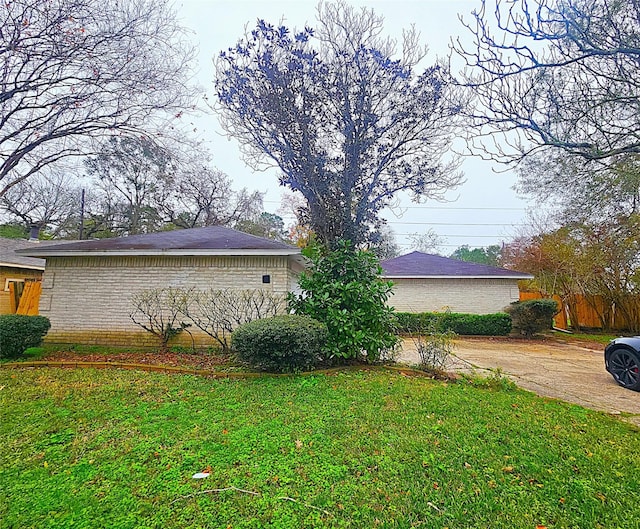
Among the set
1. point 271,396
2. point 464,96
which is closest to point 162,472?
point 271,396

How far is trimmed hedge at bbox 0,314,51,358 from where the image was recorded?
22.2 ft

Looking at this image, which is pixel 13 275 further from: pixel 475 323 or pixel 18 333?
pixel 475 323

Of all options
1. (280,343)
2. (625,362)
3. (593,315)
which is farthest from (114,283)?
(593,315)

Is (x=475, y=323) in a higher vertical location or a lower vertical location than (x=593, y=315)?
lower

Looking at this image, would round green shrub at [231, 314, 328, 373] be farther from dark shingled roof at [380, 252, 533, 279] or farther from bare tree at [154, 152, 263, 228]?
bare tree at [154, 152, 263, 228]

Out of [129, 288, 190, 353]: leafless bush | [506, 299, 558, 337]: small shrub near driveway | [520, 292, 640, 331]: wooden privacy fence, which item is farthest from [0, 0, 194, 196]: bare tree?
[520, 292, 640, 331]: wooden privacy fence

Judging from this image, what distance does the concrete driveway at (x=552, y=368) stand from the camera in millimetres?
5090

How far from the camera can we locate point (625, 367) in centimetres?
592

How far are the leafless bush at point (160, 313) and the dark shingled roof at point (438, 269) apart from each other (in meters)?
9.39

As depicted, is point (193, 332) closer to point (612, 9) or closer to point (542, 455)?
point (542, 455)

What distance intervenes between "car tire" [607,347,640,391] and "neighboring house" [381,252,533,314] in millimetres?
8882

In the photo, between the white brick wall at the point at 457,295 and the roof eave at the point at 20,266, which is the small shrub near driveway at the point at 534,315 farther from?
the roof eave at the point at 20,266

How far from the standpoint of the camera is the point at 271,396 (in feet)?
15.5

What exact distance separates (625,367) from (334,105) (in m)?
7.54
